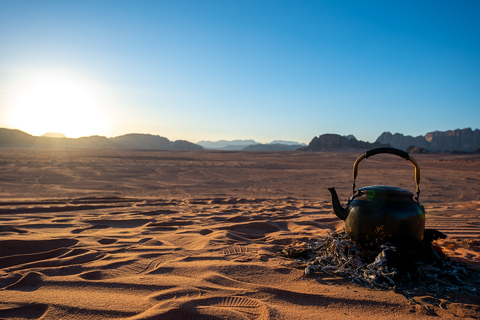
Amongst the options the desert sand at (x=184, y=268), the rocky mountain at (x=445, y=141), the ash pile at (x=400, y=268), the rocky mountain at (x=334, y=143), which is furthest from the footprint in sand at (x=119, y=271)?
the rocky mountain at (x=445, y=141)

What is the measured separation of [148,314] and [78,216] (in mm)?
4113

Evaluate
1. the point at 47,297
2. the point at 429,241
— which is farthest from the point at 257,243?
the point at 47,297

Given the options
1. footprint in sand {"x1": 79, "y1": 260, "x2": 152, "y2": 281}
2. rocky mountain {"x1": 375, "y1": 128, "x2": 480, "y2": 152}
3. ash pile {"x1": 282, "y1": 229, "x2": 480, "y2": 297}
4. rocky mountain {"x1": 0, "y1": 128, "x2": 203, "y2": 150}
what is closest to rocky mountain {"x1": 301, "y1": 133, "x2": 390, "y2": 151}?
rocky mountain {"x1": 375, "y1": 128, "x2": 480, "y2": 152}

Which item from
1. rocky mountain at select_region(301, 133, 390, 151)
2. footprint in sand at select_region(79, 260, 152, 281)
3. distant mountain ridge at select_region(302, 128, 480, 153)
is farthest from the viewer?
distant mountain ridge at select_region(302, 128, 480, 153)

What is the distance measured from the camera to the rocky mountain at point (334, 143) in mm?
60184

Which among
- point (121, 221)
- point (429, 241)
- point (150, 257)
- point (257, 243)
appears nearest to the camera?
point (429, 241)

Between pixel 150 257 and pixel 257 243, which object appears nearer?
pixel 150 257

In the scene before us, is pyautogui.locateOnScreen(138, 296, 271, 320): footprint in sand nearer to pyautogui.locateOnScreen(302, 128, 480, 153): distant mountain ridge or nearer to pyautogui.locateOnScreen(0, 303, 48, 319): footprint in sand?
pyautogui.locateOnScreen(0, 303, 48, 319): footprint in sand

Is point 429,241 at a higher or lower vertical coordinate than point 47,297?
higher

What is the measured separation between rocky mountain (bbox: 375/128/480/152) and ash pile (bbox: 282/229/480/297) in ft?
280

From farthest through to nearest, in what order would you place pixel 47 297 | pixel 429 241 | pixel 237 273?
1. pixel 429 241
2. pixel 237 273
3. pixel 47 297

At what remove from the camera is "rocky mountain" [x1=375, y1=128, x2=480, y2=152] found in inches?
3110

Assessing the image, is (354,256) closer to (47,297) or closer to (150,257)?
(150,257)

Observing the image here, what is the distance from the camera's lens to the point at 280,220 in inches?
198
